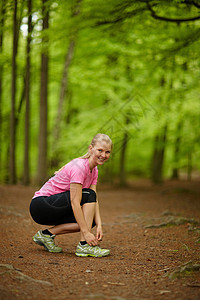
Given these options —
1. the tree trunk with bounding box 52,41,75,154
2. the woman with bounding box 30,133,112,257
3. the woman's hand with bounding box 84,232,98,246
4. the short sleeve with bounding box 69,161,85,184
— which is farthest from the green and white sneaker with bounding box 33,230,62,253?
the tree trunk with bounding box 52,41,75,154

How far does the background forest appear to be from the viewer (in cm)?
561

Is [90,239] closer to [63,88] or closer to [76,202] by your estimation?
[76,202]

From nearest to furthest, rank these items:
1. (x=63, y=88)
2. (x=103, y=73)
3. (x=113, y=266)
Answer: (x=113, y=266)
(x=63, y=88)
(x=103, y=73)

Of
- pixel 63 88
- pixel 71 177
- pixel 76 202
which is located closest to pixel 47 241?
pixel 76 202

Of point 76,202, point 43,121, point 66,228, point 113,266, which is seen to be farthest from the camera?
point 43,121

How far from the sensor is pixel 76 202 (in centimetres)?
324

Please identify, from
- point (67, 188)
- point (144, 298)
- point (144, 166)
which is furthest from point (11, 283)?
point (144, 166)

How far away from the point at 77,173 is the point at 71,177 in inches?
3.4

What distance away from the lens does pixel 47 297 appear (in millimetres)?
2152

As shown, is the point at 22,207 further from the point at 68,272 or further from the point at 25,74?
the point at 25,74

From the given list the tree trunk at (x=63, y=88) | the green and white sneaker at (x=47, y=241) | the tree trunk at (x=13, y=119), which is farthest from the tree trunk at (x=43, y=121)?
the green and white sneaker at (x=47, y=241)

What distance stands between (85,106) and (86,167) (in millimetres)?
13950

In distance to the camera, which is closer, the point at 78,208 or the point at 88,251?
the point at 78,208

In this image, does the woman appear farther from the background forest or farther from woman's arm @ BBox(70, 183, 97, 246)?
the background forest
